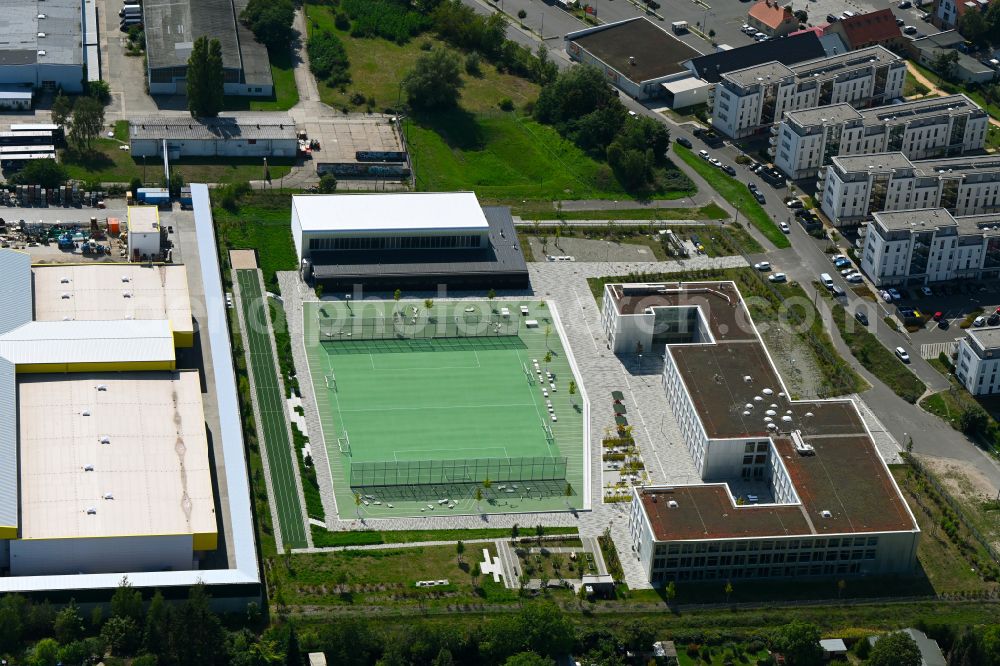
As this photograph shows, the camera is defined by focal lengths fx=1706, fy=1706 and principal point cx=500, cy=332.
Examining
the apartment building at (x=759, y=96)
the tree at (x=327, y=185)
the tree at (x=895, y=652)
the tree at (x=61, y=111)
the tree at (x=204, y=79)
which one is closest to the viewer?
the tree at (x=895, y=652)

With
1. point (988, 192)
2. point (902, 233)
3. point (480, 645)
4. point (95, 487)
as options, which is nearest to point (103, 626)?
point (95, 487)

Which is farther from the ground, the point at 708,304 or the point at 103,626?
the point at 708,304

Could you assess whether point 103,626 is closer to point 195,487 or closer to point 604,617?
point 195,487

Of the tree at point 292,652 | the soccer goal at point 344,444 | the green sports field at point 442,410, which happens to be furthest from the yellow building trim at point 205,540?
the soccer goal at point 344,444

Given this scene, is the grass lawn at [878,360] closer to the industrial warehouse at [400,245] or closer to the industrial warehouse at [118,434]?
the industrial warehouse at [400,245]

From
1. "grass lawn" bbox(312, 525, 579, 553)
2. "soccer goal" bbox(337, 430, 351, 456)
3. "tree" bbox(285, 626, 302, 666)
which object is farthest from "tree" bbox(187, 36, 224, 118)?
"tree" bbox(285, 626, 302, 666)

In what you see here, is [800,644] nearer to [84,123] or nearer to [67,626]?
[67,626]

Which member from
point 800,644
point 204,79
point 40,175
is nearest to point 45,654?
point 800,644
